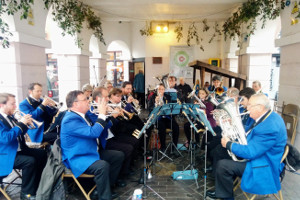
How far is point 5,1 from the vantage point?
11.2 ft

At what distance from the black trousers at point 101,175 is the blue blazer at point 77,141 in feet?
0.23

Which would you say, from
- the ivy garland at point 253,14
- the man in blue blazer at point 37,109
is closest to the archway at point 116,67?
the ivy garland at point 253,14

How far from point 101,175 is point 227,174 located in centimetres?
153

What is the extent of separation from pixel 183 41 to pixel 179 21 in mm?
859

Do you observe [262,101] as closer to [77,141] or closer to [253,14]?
[77,141]

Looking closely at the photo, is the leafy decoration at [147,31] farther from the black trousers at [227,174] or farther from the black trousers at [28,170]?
the black trousers at [227,174]

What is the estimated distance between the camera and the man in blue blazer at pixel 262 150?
2227 mm

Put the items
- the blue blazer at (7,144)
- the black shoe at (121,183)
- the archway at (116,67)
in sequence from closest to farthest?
the blue blazer at (7,144), the black shoe at (121,183), the archway at (116,67)

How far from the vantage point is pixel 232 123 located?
96.7 inches

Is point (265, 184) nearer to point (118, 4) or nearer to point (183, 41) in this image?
point (118, 4)

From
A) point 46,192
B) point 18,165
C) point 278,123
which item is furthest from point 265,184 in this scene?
point 18,165

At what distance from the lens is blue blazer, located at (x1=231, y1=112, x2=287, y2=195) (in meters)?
2.23

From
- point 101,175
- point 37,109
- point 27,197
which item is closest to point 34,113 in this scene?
point 37,109

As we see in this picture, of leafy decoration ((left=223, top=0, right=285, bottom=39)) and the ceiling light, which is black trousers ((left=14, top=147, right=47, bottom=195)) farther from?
the ceiling light
